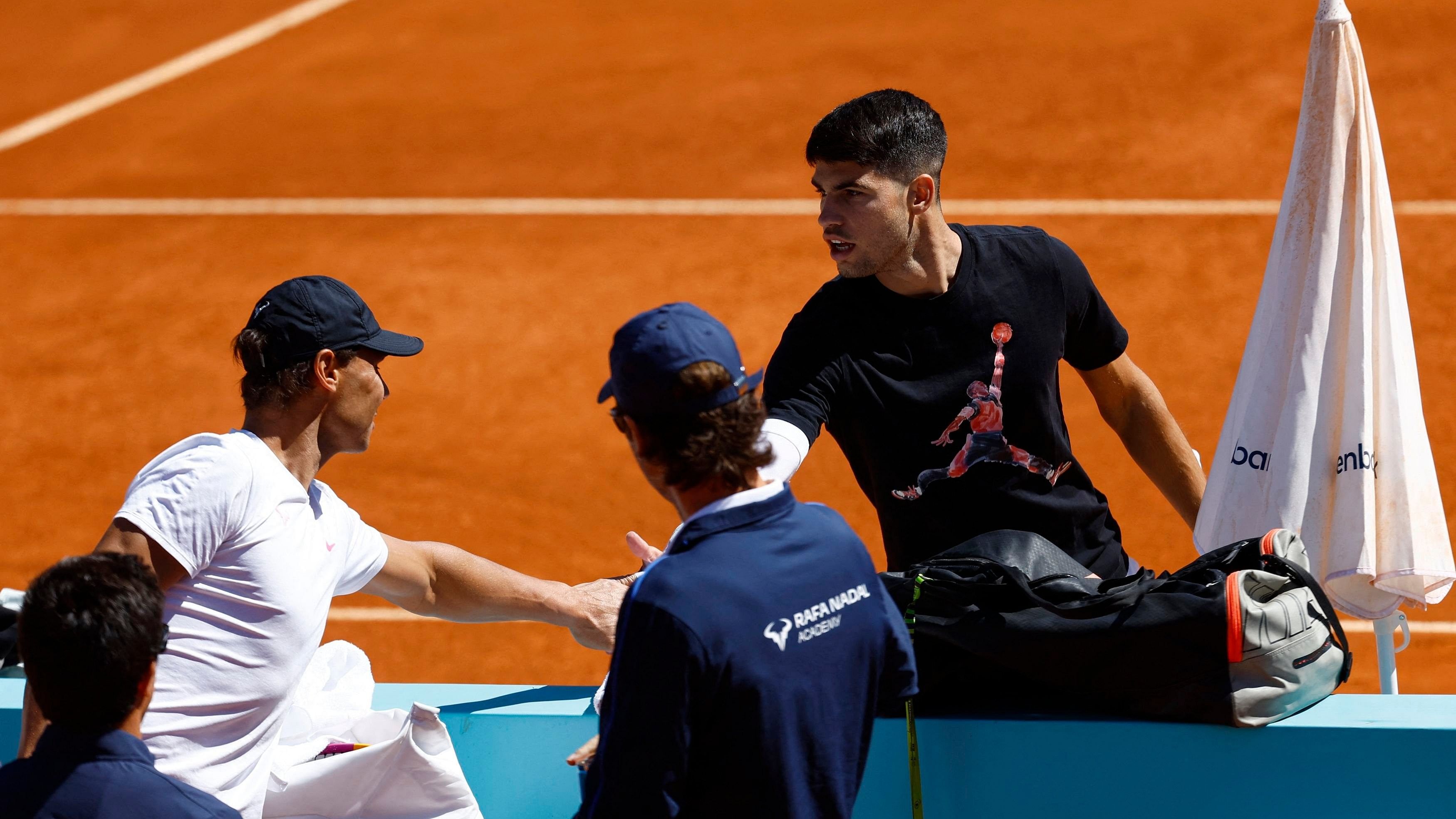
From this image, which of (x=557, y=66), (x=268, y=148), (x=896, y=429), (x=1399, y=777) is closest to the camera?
(x=1399, y=777)

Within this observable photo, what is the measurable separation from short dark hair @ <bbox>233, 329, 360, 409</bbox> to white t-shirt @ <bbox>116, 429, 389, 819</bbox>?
10cm

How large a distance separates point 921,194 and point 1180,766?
152 centimetres

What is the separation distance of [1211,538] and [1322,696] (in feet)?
2.73

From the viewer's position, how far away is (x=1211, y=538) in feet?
13.1

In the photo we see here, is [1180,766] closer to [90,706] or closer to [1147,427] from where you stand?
[1147,427]

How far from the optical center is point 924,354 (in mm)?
3701

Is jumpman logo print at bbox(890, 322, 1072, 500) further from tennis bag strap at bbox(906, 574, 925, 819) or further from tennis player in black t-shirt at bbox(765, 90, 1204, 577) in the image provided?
tennis bag strap at bbox(906, 574, 925, 819)

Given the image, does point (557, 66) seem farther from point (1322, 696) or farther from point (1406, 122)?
point (1322, 696)

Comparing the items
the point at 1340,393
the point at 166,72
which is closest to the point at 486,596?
the point at 1340,393

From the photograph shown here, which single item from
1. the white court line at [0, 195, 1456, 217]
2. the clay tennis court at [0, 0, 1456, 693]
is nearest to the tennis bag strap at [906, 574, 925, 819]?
the clay tennis court at [0, 0, 1456, 693]

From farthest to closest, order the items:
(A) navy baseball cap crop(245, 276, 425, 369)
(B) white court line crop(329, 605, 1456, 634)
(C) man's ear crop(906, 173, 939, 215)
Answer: (B) white court line crop(329, 605, 1456, 634) < (C) man's ear crop(906, 173, 939, 215) < (A) navy baseball cap crop(245, 276, 425, 369)

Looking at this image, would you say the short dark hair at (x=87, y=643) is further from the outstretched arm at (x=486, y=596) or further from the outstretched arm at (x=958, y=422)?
the outstretched arm at (x=958, y=422)

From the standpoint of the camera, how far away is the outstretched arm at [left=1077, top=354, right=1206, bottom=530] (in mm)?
4031

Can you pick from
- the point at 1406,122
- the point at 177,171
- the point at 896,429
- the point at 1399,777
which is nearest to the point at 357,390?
the point at 896,429
